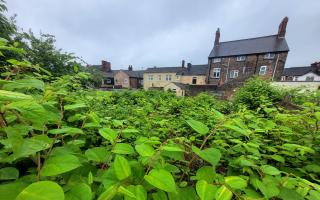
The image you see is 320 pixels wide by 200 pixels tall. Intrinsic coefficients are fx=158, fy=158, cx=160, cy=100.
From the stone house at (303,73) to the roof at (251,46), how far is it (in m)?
13.8

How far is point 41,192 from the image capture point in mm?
397

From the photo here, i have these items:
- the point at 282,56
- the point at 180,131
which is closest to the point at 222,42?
the point at 282,56

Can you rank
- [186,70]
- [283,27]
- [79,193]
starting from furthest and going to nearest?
[186,70] → [283,27] → [79,193]

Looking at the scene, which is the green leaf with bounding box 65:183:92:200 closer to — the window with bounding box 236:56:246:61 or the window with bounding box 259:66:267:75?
the window with bounding box 259:66:267:75

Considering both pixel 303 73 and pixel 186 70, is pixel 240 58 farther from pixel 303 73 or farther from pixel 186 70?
pixel 303 73

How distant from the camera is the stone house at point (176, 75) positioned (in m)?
38.2

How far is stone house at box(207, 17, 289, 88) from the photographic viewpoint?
25094 mm

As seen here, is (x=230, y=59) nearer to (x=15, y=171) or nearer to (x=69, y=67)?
(x=69, y=67)

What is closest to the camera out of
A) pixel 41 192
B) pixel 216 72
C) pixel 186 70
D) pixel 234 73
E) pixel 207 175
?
pixel 41 192

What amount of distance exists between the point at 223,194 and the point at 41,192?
0.54 meters

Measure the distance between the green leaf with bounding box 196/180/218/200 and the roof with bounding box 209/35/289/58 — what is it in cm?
3123

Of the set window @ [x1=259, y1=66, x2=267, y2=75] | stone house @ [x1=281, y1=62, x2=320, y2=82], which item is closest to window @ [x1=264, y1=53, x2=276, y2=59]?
window @ [x1=259, y1=66, x2=267, y2=75]

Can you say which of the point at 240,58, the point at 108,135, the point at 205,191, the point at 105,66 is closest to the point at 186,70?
the point at 240,58

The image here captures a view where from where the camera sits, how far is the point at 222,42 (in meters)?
33.2
